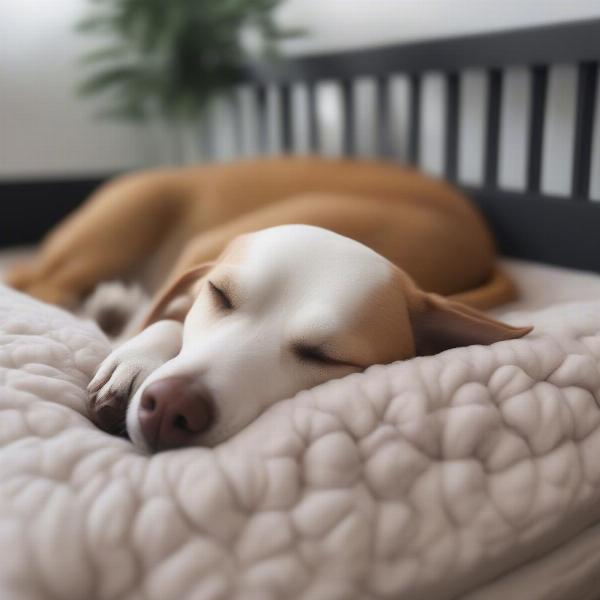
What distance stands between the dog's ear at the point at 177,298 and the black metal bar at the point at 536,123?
1012 millimetres

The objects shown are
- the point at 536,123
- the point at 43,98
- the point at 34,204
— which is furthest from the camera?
the point at 43,98

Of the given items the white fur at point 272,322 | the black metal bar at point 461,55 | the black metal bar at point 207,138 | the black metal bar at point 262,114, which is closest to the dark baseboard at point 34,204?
the black metal bar at point 207,138

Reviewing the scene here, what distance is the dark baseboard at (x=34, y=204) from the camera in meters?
2.69

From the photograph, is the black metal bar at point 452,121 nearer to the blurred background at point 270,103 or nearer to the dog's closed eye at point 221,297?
the blurred background at point 270,103

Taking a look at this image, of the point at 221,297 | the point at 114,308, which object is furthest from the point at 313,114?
the point at 221,297

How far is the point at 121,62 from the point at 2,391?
2.71 m

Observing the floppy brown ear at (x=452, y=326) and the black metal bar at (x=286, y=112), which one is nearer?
the floppy brown ear at (x=452, y=326)

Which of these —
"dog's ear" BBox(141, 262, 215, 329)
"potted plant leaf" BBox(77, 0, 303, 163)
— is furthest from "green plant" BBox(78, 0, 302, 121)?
"dog's ear" BBox(141, 262, 215, 329)

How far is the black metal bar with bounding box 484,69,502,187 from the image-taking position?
5.87 ft

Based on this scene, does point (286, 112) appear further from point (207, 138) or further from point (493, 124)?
point (493, 124)

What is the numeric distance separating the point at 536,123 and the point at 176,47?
1.51 metres

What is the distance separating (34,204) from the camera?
2750 millimetres

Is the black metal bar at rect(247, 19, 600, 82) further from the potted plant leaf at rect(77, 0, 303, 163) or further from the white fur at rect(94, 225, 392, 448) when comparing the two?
the white fur at rect(94, 225, 392, 448)

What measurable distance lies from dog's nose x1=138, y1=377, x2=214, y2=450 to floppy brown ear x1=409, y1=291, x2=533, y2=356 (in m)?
0.34
